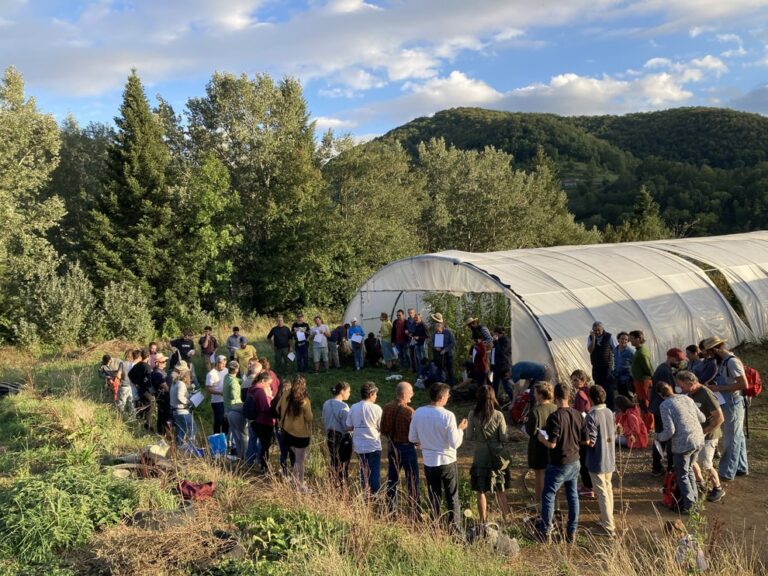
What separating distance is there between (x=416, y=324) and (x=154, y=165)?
652 inches

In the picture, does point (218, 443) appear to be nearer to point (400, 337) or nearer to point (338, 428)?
point (338, 428)

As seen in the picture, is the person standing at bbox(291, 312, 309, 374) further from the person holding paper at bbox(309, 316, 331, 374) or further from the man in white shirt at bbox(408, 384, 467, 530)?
the man in white shirt at bbox(408, 384, 467, 530)

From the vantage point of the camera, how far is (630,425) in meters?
7.86

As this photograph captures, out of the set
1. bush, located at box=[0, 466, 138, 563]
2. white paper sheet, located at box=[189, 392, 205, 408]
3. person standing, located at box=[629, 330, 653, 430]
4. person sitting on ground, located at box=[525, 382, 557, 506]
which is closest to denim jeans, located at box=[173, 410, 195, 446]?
white paper sheet, located at box=[189, 392, 205, 408]

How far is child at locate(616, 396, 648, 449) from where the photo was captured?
25.4 feet

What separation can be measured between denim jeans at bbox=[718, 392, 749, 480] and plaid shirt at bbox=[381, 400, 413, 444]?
390 cm

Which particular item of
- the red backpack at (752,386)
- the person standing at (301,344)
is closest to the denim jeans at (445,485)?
the red backpack at (752,386)

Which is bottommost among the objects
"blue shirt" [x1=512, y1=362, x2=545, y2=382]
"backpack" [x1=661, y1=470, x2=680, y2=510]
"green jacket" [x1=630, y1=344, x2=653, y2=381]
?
"backpack" [x1=661, y1=470, x2=680, y2=510]

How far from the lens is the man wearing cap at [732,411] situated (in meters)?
6.56

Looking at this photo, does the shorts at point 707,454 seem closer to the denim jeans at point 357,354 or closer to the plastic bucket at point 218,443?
the plastic bucket at point 218,443

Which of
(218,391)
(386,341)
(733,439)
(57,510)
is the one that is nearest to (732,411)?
(733,439)

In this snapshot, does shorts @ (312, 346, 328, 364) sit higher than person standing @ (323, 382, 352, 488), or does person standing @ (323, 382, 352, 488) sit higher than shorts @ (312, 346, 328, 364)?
person standing @ (323, 382, 352, 488)

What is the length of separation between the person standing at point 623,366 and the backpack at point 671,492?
11.3 feet

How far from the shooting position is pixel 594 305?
12039 millimetres
